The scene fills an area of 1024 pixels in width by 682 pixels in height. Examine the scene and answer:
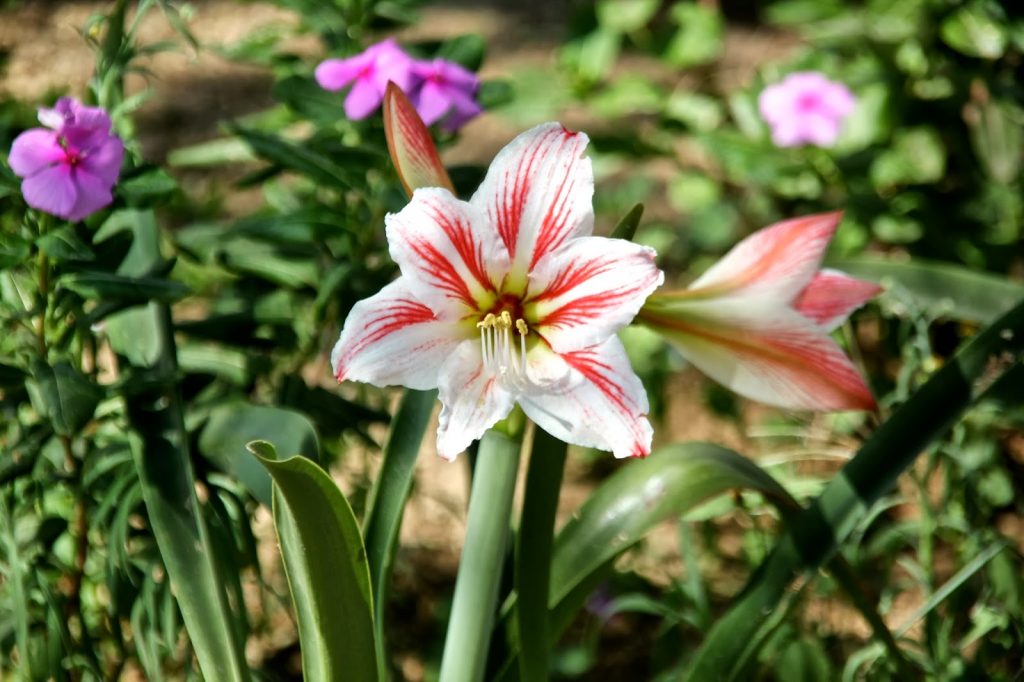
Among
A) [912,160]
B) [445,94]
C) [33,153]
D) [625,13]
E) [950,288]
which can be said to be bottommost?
[912,160]

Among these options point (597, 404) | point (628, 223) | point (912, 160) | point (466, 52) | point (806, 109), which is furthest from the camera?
point (912, 160)

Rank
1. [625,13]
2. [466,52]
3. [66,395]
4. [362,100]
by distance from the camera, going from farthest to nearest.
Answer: [625,13], [466,52], [362,100], [66,395]

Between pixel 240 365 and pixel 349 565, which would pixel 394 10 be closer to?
pixel 240 365

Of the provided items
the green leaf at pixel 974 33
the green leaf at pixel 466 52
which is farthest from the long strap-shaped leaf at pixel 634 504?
the green leaf at pixel 974 33

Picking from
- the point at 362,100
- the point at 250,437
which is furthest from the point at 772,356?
the point at 362,100

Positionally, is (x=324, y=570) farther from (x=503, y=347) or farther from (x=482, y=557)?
(x=503, y=347)

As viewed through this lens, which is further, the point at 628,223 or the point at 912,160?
the point at 912,160

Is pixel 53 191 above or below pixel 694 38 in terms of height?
above

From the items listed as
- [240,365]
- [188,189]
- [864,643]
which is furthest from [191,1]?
[864,643]
